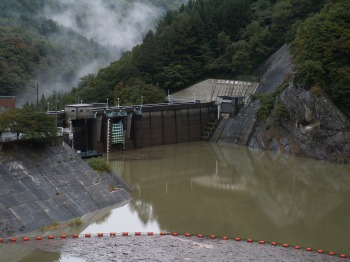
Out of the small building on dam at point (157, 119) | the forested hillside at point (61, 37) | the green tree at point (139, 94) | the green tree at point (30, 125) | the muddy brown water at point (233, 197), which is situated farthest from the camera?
the forested hillside at point (61, 37)

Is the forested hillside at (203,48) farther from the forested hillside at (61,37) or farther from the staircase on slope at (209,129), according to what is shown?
the forested hillside at (61,37)

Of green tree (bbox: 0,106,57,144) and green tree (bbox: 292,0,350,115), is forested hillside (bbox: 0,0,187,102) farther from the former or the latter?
green tree (bbox: 0,106,57,144)

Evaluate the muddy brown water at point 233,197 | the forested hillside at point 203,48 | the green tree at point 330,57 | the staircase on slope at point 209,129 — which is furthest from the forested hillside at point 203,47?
the muddy brown water at point 233,197

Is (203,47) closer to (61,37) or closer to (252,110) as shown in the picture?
(252,110)

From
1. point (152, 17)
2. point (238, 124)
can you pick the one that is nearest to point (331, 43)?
point (238, 124)

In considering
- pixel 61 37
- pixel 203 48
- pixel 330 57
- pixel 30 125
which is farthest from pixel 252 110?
pixel 61 37

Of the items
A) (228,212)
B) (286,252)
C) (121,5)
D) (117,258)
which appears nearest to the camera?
(117,258)

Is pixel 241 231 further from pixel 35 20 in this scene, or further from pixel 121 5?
pixel 121 5
